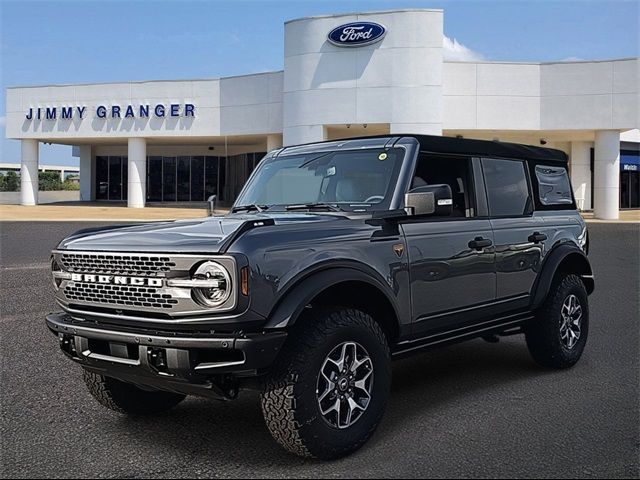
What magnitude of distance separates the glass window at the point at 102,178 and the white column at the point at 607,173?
3136 cm

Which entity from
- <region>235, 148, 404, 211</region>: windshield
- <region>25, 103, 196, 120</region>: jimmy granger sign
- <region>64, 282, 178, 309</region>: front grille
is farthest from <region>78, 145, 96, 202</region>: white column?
<region>64, 282, 178, 309</region>: front grille

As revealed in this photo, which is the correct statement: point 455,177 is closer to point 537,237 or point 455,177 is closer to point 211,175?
point 537,237

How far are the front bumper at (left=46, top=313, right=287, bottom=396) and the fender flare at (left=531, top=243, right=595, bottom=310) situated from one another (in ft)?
10.2

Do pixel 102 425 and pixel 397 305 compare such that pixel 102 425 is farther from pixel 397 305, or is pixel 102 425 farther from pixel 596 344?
pixel 596 344

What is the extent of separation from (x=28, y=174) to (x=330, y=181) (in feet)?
127

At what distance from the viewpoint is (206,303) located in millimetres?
3574

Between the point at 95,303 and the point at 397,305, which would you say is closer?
the point at 95,303

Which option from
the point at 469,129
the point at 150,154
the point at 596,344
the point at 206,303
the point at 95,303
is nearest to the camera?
the point at 206,303

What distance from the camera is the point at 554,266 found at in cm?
597

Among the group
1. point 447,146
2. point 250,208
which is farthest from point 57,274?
point 447,146

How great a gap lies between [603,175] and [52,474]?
29.9 m

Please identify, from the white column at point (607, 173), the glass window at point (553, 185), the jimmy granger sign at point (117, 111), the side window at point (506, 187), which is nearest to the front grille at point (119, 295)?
the side window at point (506, 187)

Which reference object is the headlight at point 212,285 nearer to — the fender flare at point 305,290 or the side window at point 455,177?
the fender flare at point 305,290


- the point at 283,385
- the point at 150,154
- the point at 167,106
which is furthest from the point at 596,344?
the point at 150,154
